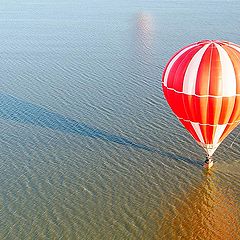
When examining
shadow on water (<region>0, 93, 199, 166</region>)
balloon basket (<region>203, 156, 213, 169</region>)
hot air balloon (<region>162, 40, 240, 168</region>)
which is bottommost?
shadow on water (<region>0, 93, 199, 166</region>)

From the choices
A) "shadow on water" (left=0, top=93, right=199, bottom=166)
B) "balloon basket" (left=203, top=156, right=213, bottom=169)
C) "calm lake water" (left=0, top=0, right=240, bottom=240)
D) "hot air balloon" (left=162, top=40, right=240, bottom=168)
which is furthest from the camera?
"shadow on water" (left=0, top=93, right=199, bottom=166)

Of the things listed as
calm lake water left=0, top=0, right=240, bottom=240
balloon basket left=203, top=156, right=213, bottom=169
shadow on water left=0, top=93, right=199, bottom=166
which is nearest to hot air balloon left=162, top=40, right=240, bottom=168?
balloon basket left=203, top=156, right=213, bottom=169

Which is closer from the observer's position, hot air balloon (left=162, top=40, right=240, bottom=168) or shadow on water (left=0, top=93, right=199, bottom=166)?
hot air balloon (left=162, top=40, right=240, bottom=168)

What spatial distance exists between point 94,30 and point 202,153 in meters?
38.7

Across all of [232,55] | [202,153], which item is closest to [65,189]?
[202,153]

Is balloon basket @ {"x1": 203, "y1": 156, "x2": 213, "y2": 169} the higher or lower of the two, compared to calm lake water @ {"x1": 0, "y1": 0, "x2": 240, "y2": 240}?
higher

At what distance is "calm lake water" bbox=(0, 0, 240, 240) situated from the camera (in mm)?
18812

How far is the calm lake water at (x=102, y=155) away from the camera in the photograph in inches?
741

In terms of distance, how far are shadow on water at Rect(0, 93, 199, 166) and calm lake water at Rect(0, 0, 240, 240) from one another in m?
0.08

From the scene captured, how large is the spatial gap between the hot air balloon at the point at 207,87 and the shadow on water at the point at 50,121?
332cm

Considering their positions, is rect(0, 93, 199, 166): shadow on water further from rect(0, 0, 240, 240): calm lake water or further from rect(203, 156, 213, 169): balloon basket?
rect(203, 156, 213, 169): balloon basket

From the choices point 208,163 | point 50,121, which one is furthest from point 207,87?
point 50,121

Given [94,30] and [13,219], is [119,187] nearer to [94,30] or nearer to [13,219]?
[13,219]

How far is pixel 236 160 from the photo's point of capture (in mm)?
23125
